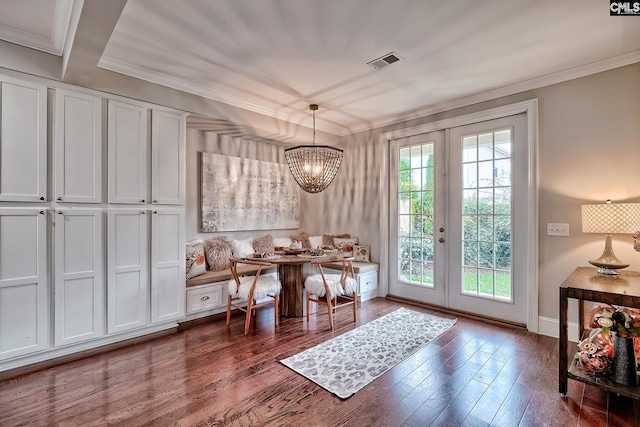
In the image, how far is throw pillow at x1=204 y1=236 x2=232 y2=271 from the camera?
3951 mm

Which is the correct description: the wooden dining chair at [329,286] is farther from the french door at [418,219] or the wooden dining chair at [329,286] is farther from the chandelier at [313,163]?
the french door at [418,219]

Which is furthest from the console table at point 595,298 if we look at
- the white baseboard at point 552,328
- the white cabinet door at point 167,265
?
the white cabinet door at point 167,265

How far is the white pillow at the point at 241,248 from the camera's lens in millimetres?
4293

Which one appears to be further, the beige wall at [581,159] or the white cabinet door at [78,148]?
the beige wall at [581,159]

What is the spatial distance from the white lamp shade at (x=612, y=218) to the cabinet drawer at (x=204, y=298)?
12.0ft

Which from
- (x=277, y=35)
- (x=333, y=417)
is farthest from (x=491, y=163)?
(x=333, y=417)

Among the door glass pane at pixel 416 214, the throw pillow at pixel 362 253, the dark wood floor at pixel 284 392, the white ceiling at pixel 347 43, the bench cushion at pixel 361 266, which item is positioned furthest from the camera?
the throw pillow at pixel 362 253

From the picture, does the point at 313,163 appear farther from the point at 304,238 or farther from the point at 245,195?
the point at 304,238

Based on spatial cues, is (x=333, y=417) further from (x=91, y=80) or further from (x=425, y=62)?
(x=91, y=80)

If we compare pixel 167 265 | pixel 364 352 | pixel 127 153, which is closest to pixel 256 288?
pixel 167 265

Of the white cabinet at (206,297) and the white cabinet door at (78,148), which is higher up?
the white cabinet door at (78,148)

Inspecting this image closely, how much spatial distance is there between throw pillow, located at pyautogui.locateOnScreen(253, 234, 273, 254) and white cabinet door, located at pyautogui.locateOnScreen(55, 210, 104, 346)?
6.73ft

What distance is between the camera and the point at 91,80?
267 cm

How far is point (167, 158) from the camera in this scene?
3213 millimetres
